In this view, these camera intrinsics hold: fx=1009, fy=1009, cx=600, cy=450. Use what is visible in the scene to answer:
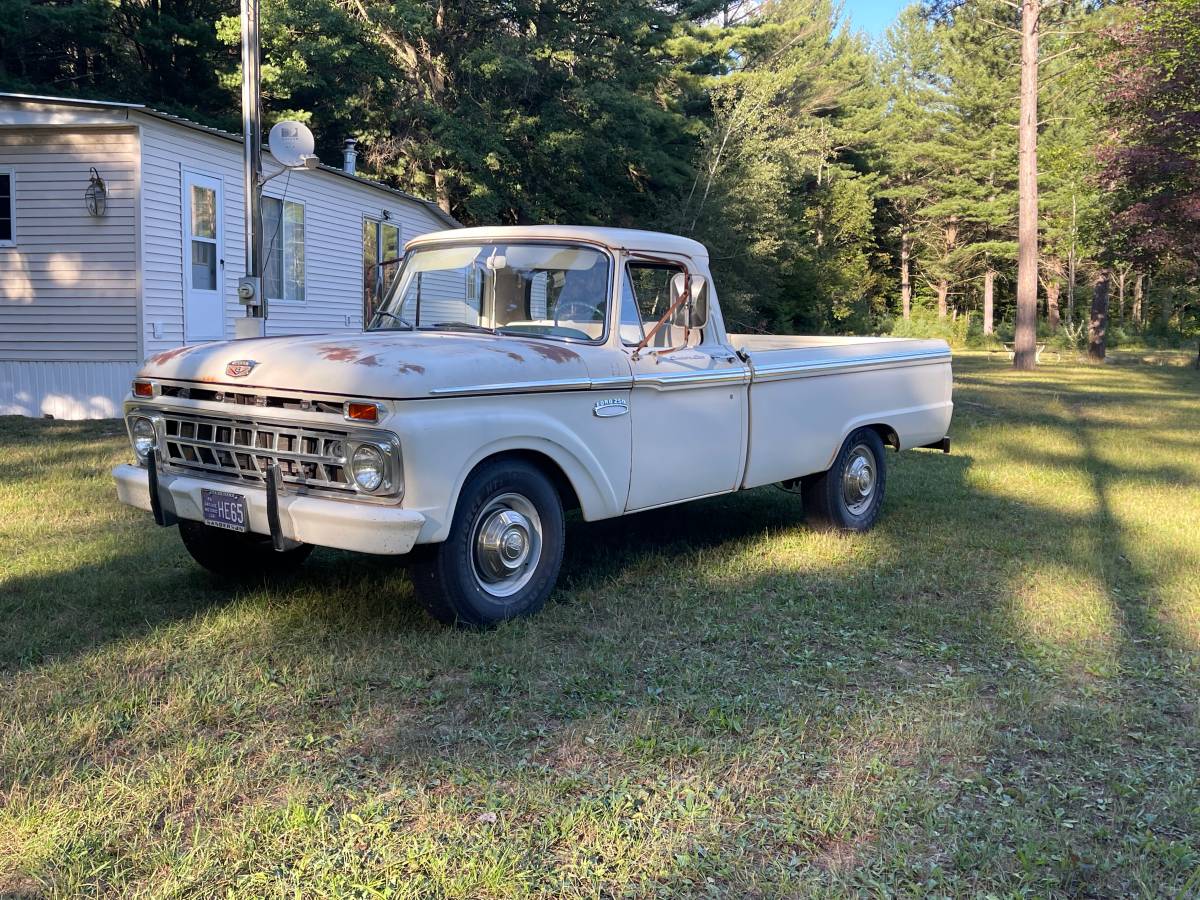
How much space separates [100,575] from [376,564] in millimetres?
1437

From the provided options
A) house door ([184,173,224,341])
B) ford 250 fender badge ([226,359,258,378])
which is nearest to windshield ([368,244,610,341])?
ford 250 fender badge ([226,359,258,378])

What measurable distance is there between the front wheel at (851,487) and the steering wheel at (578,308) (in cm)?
220

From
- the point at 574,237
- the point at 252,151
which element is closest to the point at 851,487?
the point at 574,237

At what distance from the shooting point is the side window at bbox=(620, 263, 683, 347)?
5.36 m

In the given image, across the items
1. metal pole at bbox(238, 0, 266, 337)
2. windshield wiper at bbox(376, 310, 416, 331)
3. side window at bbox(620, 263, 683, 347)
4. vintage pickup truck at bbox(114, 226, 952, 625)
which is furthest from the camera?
metal pole at bbox(238, 0, 266, 337)

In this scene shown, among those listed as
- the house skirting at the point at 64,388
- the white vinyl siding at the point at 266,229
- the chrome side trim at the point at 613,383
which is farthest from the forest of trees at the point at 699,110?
the chrome side trim at the point at 613,383

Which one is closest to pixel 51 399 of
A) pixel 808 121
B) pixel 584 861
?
pixel 584 861

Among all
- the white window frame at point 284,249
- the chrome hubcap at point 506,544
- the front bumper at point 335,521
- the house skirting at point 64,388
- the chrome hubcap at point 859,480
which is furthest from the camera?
the white window frame at point 284,249

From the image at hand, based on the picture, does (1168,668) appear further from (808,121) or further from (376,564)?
(808,121)

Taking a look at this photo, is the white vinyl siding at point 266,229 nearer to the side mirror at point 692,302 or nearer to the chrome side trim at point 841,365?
the side mirror at point 692,302

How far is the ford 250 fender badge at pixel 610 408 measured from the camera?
16.1ft

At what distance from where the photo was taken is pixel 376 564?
18.9 ft

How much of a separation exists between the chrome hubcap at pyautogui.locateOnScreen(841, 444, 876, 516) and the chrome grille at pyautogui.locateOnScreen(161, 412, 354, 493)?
3.79 meters

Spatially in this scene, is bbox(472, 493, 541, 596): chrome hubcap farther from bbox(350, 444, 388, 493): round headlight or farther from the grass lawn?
bbox(350, 444, 388, 493): round headlight
